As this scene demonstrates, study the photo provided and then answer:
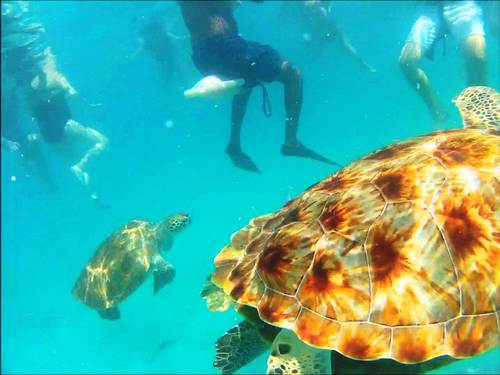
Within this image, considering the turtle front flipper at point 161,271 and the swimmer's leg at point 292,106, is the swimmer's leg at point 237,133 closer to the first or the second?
the swimmer's leg at point 292,106

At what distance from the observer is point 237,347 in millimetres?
2883

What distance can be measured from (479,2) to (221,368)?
8655 millimetres

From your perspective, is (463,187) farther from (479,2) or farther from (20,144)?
(20,144)

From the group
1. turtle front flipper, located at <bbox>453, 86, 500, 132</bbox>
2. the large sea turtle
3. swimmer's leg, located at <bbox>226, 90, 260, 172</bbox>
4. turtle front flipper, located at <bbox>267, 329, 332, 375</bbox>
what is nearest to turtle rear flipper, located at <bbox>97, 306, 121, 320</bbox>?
swimmer's leg, located at <bbox>226, 90, 260, 172</bbox>

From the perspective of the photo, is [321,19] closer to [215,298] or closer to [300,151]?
[300,151]

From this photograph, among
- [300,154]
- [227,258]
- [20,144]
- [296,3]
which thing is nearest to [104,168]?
[20,144]

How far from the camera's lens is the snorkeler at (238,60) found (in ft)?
23.7

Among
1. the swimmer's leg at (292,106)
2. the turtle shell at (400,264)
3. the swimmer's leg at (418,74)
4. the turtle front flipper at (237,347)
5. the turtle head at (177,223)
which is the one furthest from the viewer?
the swimmer's leg at (418,74)

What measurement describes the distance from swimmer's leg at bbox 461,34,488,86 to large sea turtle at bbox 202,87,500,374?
515 cm

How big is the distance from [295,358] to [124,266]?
4130mm

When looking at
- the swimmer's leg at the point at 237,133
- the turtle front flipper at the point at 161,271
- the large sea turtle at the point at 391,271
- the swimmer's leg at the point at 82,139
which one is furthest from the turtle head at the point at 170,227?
the swimmer's leg at the point at 82,139

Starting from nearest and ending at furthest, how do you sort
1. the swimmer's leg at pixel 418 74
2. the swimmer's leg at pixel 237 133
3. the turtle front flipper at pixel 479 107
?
the turtle front flipper at pixel 479 107, the swimmer's leg at pixel 418 74, the swimmer's leg at pixel 237 133

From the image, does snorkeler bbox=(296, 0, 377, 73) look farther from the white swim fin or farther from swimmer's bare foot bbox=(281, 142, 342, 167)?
the white swim fin

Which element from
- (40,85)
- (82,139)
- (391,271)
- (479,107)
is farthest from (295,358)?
(40,85)
